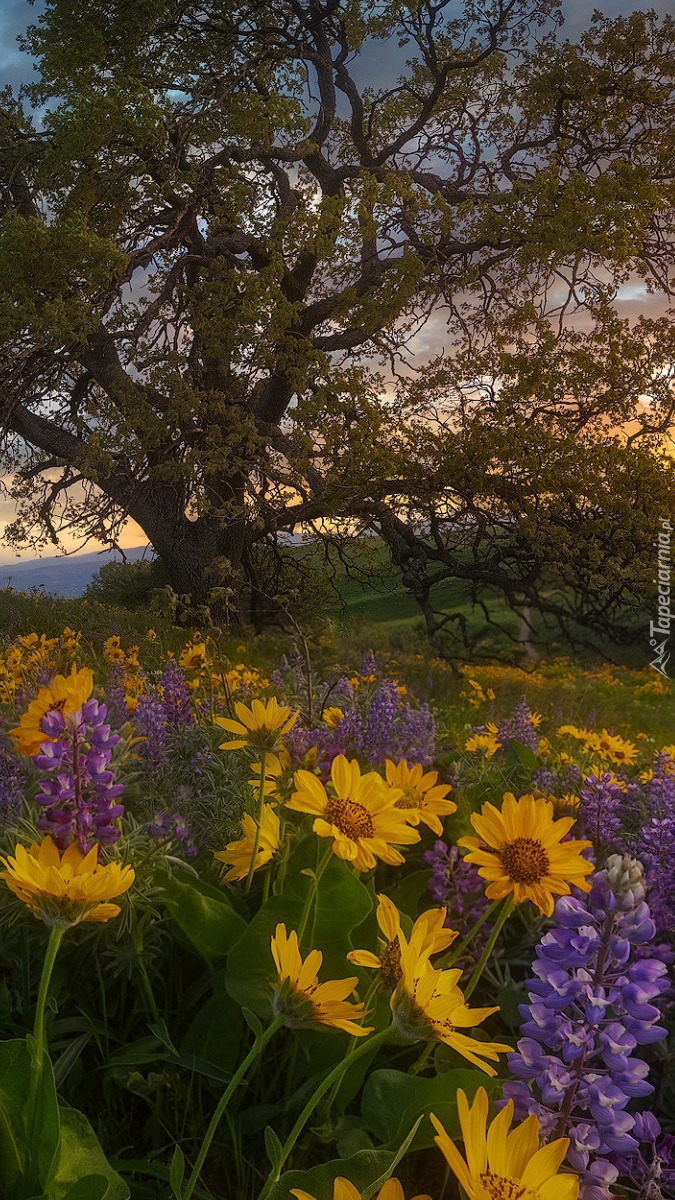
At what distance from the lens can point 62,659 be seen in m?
5.69

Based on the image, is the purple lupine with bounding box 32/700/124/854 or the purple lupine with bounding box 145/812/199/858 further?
the purple lupine with bounding box 145/812/199/858

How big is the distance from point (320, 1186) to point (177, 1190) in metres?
0.19

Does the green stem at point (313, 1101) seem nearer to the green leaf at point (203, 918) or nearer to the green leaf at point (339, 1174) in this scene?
the green leaf at point (339, 1174)

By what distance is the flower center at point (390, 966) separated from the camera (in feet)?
3.80

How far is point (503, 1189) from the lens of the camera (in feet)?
2.94

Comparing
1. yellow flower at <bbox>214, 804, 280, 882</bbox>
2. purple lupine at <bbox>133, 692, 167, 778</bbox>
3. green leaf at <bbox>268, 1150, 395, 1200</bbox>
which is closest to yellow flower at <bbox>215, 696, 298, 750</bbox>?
yellow flower at <bbox>214, 804, 280, 882</bbox>

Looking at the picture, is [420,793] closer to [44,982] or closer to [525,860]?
[525,860]

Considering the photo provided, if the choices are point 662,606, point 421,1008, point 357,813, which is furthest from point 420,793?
point 662,606

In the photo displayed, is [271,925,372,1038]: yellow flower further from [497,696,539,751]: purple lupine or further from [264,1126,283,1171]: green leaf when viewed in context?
[497,696,539,751]: purple lupine

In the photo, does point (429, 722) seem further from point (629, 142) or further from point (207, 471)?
point (629, 142)

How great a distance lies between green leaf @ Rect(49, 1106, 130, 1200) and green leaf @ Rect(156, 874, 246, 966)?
15.8 inches

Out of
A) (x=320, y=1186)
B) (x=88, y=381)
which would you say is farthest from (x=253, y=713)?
(x=88, y=381)

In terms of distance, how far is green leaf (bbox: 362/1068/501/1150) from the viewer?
4.05ft

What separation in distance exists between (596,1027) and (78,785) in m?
0.79
